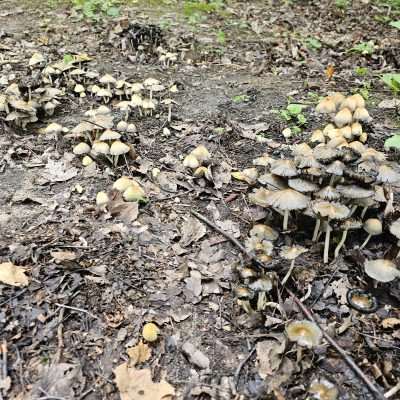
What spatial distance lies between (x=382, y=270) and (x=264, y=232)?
3.39ft

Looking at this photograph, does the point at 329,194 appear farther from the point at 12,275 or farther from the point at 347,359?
the point at 12,275

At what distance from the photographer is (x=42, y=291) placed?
3395 millimetres

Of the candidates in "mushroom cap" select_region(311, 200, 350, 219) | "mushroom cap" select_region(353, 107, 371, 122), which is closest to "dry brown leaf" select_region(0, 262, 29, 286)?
"mushroom cap" select_region(311, 200, 350, 219)

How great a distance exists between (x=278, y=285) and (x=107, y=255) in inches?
58.3

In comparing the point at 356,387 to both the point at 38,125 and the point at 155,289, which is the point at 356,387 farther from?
the point at 38,125

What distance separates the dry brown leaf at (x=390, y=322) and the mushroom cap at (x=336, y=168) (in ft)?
3.98

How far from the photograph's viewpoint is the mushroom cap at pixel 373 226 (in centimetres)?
381

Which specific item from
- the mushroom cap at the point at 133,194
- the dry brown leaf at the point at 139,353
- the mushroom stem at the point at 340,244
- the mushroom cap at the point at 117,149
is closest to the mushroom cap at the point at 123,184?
the mushroom cap at the point at 133,194

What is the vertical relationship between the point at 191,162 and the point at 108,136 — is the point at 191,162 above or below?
below

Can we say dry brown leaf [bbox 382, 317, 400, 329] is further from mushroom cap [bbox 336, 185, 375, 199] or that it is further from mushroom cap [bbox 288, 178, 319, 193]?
mushroom cap [bbox 288, 178, 319, 193]

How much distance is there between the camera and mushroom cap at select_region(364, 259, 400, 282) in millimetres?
3357

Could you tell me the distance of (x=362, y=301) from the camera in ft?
11.6

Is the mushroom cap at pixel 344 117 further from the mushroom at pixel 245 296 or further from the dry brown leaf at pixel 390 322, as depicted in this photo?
the mushroom at pixel 245 296

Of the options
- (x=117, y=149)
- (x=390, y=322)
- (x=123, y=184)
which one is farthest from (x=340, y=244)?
(x=117, y=149)
